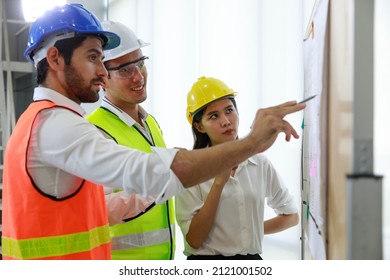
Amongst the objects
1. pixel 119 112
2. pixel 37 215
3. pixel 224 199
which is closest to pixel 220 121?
pixel 224 199

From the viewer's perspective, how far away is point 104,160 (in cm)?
108

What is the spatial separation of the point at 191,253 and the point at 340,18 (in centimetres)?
102

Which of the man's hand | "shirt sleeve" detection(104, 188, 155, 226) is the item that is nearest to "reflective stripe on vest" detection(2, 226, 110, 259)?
"shirt sleeve" detection(104, 188, 155, 226)

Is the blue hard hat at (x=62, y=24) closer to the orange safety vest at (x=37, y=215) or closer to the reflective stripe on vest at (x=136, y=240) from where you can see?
the orange safety vest at (x=37, y=215)

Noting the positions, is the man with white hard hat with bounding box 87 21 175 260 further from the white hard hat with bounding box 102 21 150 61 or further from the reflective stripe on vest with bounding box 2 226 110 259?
the reflective stripe on vest with bounding box 2 226 110 259

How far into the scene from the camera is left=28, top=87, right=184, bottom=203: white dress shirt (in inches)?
42.1

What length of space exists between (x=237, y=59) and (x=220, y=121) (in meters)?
0.87

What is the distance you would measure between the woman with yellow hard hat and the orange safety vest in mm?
422

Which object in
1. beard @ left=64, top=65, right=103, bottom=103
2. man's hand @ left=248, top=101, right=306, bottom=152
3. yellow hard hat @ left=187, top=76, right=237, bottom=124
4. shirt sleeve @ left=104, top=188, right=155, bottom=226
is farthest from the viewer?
yellow hard hat @ left=187, top=76, right=237, bottom=124

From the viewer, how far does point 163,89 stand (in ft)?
10.6

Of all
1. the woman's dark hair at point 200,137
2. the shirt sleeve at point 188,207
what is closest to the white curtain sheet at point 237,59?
the woman's dark hair at point 200,137

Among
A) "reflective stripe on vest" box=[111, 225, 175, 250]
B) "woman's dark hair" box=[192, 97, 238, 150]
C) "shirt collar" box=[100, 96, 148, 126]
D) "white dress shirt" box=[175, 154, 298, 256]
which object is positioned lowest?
"reflective stripe on vest" box=[111, 225, 175, 250]

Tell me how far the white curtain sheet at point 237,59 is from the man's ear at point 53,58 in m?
1.13
